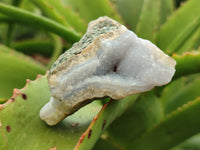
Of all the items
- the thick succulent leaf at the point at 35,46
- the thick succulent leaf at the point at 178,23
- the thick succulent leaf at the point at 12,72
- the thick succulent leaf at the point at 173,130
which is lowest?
the thick succulent leaf at the point at 173,130

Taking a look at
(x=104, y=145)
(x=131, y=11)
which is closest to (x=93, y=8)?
(x=131, y=11)

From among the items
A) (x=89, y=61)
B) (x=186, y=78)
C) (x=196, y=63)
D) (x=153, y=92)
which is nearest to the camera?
(x=89, y=61)

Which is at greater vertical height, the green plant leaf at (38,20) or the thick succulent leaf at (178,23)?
the green plant leaf at (38,20)

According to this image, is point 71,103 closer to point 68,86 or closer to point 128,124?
point 68,86

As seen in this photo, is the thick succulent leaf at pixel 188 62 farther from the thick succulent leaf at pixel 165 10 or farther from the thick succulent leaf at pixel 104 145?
the thick succulent leaf at pixel 165 10

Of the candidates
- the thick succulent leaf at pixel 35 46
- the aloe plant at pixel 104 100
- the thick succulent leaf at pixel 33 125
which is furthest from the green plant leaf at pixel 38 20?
the thick succulent leaf at pixel 35 46

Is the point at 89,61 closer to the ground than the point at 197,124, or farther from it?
farther from it

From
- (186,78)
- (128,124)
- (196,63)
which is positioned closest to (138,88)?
(196,63)
